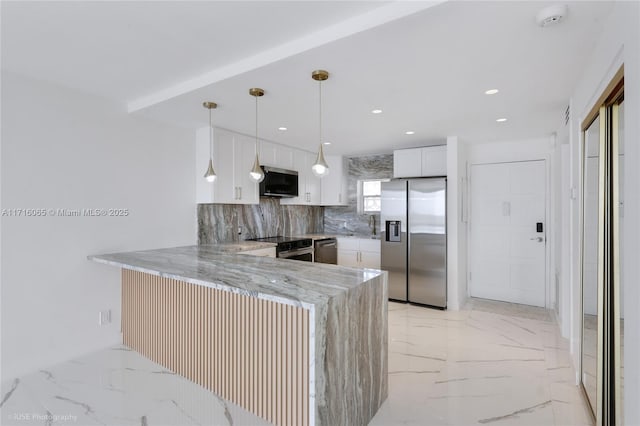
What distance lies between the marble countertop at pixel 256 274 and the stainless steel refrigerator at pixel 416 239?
7.20 feet

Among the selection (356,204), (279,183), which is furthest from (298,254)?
(356,204)

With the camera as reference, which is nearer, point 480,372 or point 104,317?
point 480,372

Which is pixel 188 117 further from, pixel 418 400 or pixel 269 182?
pixel 418 400

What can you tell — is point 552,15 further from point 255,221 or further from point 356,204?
point 356,204

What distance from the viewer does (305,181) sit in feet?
17.3

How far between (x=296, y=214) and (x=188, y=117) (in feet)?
8.63

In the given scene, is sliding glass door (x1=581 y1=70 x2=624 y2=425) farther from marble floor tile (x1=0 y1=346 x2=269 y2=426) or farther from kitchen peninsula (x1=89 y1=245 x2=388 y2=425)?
marble floor tile (x1=0 y1=346 x2=269 y2=426)

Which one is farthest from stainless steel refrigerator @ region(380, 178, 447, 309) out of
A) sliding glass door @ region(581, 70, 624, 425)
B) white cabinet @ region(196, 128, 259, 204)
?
sliding glass door @ region(581, 70, 624, 425)

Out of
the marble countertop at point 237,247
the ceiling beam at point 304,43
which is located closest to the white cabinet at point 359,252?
the marble countertop at point 237,247

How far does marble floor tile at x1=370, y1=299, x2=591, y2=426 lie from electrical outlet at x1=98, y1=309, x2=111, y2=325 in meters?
2.56

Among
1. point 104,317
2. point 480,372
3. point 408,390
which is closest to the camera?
point 408,390

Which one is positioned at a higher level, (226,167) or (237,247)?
(226,167)

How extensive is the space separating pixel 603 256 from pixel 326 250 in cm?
363

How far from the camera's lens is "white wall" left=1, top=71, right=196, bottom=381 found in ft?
8.33
